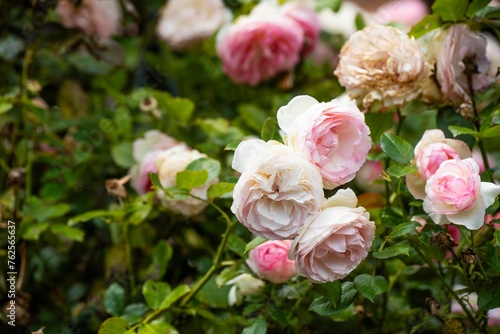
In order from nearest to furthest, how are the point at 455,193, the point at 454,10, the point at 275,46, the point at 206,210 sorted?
the point at 455,193 → the point at 454,10 → the point at 206,210 → the point at 275,46

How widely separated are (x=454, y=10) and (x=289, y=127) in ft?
0.70

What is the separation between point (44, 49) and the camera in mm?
938

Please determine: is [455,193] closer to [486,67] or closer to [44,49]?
[486,67]

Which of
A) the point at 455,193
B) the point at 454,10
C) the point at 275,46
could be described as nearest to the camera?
the point at 455,193

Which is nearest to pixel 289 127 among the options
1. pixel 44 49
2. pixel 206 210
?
pixel 206 210

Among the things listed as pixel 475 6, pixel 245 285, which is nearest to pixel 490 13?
pixel 475 6

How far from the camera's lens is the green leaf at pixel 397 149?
54 centimetres

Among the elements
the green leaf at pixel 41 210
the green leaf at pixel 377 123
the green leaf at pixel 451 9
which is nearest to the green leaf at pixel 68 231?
the green leaf at pixel 41 210

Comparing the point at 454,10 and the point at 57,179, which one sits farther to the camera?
the point at 57,179

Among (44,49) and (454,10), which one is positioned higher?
(454,10)

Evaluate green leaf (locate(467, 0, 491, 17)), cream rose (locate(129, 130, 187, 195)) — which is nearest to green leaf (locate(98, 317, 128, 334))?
cream rose (locate(129, 130, 187, 195))

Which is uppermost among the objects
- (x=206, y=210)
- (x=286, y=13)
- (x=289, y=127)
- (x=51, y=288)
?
(x=289, y=127)

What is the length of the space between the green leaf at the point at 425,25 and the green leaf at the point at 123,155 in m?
0.40

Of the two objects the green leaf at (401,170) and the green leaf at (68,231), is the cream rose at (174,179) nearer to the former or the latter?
the green leaf at (68,231)
